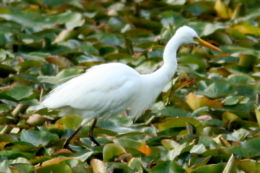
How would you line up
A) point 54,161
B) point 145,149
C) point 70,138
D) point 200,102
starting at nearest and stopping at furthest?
1. point 54,161
2. point 145,149
3. point 70,138
4. point 200,102

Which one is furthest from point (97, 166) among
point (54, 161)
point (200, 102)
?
point (200, 102)

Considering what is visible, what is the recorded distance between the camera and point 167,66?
16.0 ft

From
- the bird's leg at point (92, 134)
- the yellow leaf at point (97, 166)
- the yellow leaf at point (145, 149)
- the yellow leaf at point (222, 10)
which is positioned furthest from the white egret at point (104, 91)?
the yellow leaf at point (222, 10)

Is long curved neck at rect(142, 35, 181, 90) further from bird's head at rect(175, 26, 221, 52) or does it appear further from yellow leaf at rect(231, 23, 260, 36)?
yellow leaf at rect(231, 23, 260, 36)

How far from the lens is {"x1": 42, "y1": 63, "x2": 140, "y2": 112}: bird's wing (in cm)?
468

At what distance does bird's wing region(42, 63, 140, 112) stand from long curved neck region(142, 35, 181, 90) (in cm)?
21

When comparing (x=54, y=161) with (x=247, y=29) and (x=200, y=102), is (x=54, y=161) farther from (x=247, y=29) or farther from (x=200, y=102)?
(x=247, y=29)

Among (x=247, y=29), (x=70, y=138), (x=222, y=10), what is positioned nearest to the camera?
(x=70, y=138)

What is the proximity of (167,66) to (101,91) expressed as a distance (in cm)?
45

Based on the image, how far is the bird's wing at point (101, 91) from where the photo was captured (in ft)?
15.4

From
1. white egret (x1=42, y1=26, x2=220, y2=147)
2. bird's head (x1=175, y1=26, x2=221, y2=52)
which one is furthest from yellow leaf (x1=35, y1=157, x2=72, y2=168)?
bird's head (x1=175, y1=26, x2=221, y2=52)

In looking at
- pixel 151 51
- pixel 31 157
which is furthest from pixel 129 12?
pixel 31 157

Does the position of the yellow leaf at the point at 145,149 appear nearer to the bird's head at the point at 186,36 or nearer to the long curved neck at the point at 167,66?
the long curved neck at the point at 167,66

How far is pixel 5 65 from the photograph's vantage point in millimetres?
5660
